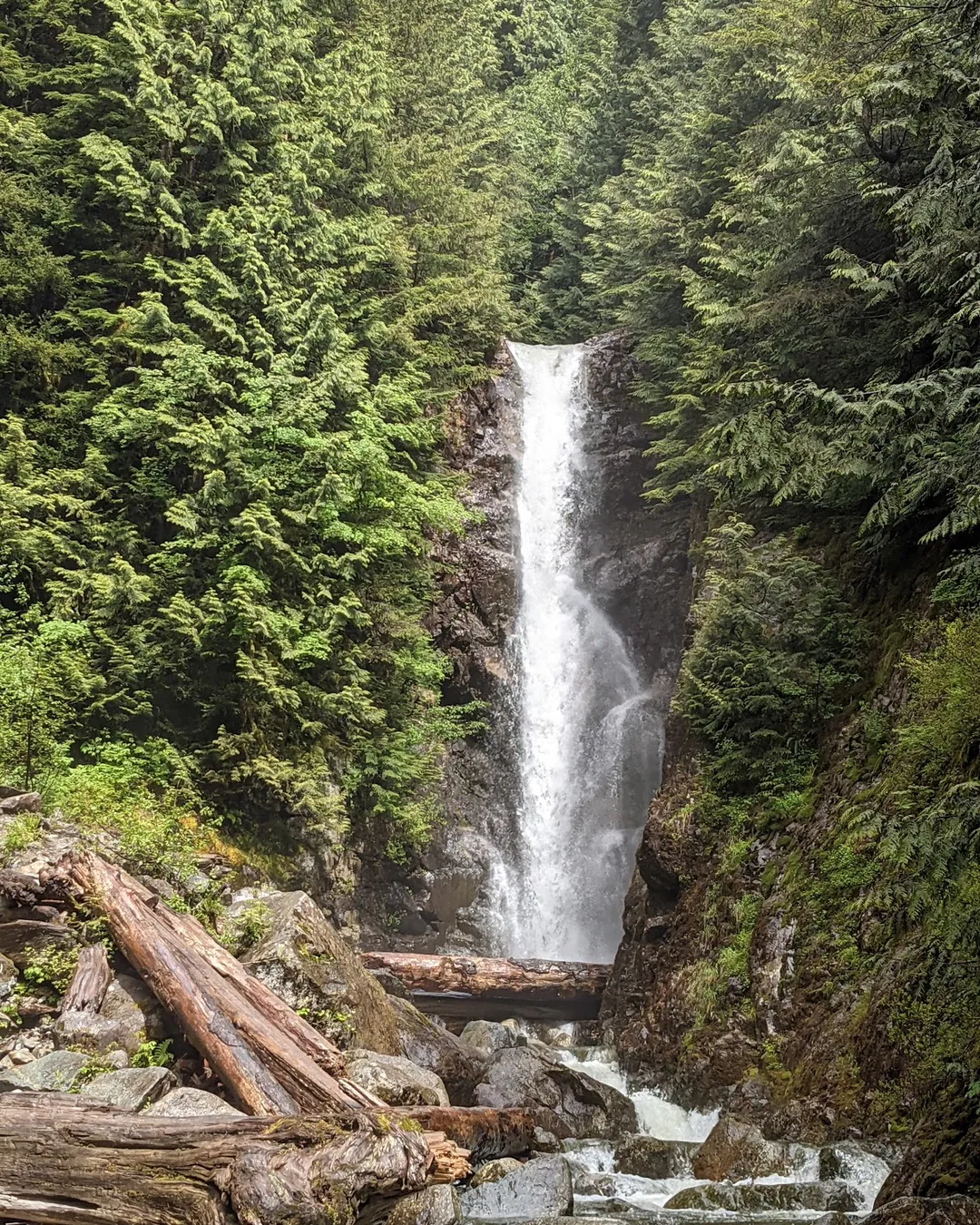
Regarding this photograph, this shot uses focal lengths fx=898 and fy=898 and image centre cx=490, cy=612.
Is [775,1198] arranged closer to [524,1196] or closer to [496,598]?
[524,1196]

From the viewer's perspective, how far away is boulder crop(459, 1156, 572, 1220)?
19.8 feet

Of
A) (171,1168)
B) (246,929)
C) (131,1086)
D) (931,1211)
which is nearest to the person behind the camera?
(931,1211)

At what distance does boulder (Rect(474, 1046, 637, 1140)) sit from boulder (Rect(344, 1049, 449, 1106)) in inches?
65.1

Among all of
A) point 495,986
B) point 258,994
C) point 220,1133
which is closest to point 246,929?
point 258,994

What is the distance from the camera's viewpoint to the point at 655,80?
26.7 metres

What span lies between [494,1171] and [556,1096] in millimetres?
2683

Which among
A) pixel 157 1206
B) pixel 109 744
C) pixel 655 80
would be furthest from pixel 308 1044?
pixel 655 80

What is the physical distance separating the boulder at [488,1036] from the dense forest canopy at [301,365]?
331cm

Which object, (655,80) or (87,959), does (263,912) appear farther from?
(655,80)

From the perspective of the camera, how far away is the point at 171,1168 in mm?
4219

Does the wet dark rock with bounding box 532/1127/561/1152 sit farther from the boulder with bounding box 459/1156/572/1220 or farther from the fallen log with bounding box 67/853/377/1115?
the fallen log with bounding box 67/853/377/1115

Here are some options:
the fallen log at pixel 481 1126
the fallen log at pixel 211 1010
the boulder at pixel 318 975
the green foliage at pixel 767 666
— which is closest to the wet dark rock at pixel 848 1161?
the fallen log at pixel 481 1126

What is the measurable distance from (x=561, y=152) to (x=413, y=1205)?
2993 cm

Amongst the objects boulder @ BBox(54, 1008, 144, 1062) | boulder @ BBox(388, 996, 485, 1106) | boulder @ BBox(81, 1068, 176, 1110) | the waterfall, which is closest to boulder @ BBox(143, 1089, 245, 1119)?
boulder @ BBox(81, 1068, 176, 1110)
